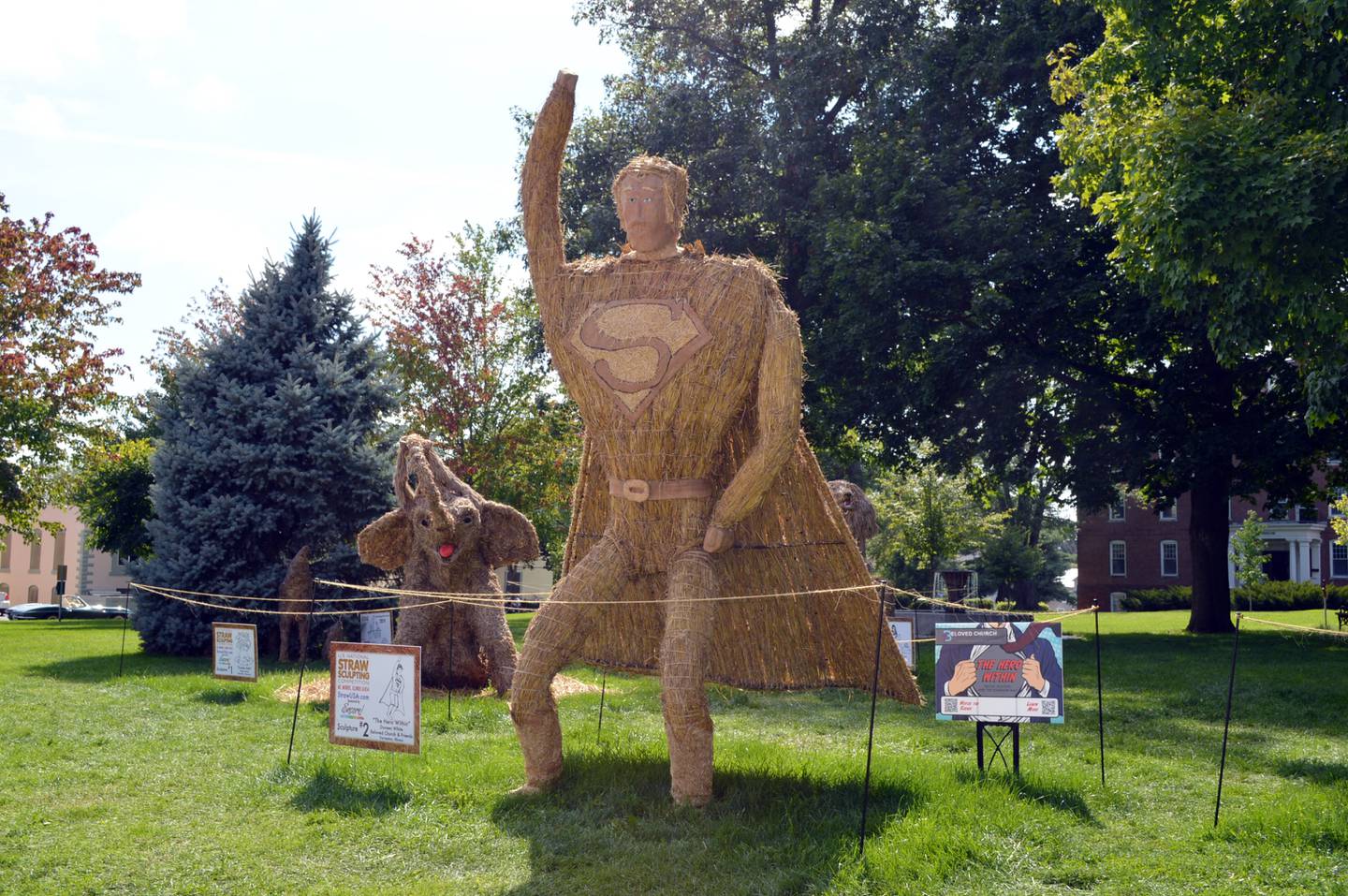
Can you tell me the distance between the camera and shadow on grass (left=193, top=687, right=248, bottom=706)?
11.4m

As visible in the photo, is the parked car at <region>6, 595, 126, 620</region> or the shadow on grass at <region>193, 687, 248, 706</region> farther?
the parked car at <region>6, 595, 126, 620</region>

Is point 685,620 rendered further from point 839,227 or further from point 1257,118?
point 839,227

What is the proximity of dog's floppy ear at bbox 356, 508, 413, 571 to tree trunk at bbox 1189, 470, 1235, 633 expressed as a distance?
46.8 feet

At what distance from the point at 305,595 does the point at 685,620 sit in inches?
399

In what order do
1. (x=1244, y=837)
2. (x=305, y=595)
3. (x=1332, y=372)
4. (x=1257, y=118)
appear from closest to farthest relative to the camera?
(x=1244, y=837)
(x=1257, y=118)
(x=1332, y=372)
(x=305, y=595)

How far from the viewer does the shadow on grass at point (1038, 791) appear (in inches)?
256

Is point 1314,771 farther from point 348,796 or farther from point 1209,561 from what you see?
point 1209,561

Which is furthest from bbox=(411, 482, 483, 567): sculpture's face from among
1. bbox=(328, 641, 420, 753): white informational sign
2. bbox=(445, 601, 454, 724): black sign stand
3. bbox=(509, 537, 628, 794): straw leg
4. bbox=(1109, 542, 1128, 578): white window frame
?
bbox=(1109, 542, 1128, 578): white window frame

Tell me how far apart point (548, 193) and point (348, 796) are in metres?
3.75

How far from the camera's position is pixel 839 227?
1686 cm

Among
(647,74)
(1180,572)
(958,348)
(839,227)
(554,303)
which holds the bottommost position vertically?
(1180,572)

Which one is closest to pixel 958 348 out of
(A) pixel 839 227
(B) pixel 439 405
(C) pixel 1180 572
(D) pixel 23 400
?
(A) pixel 839 227

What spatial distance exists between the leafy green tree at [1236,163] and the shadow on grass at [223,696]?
31.5 feet

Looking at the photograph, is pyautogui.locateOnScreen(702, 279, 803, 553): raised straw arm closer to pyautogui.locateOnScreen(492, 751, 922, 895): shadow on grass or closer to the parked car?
pyautogui.locateOnScreen(492, 751, 922, 895): shadow on grass
